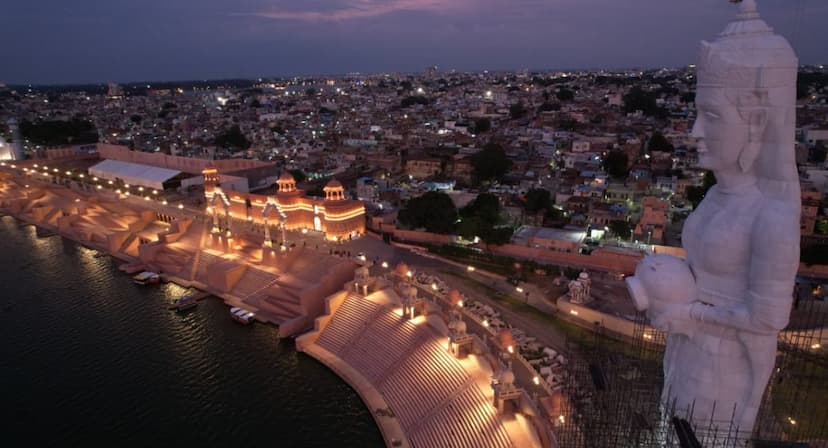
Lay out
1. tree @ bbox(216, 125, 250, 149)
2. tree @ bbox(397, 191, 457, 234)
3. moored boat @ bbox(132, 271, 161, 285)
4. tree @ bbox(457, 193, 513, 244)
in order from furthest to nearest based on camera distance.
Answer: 1. tree @ bbox(216, 125, 250, 149)
2. tree @ bbox(397, 191, 457, 234)
3. moored boat @ bbox(132, 271, 161, 285)
4. tree @ bbox(457, 193, 513, 244)

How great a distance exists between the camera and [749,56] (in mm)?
6094

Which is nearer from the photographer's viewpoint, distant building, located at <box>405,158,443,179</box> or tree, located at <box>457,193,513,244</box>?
tree, located at <box>457,193,513,244</box>

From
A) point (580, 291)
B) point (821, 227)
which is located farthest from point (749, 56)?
point (821, 227)

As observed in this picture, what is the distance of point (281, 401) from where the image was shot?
63.8 ft

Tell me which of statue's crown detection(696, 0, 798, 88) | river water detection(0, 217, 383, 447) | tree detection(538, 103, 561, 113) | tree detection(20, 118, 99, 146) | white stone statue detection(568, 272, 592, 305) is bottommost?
river water detection(0, 217, 383, 447)

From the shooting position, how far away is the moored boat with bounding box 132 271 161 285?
29891 mm

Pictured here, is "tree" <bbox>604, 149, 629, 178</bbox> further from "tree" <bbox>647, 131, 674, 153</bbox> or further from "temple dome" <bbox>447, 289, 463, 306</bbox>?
"temple dome" <bbox>447, 289, 463, 306</bbox>

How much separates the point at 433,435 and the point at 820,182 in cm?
3514

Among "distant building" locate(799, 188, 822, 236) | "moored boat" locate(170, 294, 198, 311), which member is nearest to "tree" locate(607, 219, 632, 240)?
"distant building" locate(799, 188, 822, 236)

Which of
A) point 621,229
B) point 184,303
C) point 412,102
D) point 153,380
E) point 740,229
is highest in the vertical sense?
point 740,229

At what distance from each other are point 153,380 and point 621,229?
81.7 ft

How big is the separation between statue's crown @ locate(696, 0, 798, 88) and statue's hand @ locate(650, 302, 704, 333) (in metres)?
2.73

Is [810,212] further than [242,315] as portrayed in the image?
Yes

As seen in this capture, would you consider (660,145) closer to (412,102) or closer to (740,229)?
(740,229)
